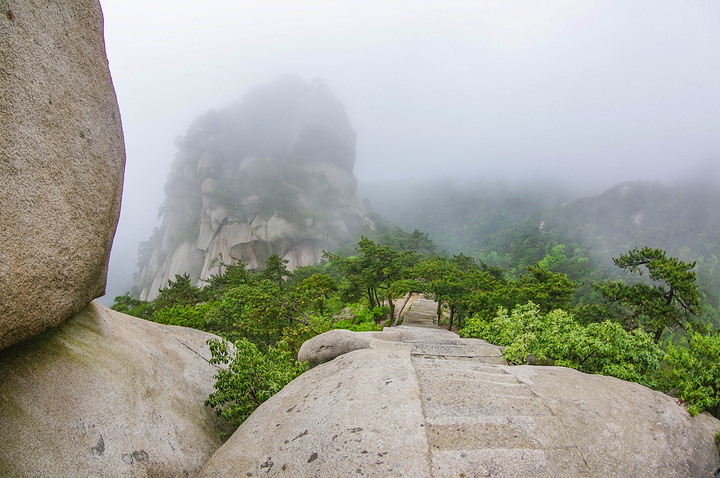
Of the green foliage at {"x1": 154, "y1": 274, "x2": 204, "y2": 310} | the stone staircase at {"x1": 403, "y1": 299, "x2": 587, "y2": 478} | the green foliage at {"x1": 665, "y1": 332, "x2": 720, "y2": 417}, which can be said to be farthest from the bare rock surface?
the green foliage at {"x1": 154, "y1": 274, "x2": 204, "y2": 310}

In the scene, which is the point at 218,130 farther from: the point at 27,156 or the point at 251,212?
the point at 27,156

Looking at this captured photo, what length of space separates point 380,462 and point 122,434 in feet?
9.21

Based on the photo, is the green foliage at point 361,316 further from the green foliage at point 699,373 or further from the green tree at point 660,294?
the green foliage at point 699,373

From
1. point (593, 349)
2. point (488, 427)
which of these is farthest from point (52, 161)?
point (593, 349)

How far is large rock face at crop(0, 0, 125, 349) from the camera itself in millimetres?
2373

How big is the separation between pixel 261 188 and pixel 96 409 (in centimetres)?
5441

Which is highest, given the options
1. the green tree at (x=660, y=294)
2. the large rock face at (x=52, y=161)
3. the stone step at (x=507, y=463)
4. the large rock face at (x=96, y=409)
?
the large rock face at (x=52, y=161)

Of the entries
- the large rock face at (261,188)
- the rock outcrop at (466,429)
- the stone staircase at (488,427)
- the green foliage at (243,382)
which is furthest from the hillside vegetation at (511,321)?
the large rock face at (261,188)

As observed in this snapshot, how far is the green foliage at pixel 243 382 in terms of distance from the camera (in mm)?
4637

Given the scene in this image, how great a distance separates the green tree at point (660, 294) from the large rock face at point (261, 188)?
1681 inches

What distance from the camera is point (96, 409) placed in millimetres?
3336

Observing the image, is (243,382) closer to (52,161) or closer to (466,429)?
(466,429)

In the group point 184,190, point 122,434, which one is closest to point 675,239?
point 122,434

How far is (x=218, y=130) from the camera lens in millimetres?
62062
